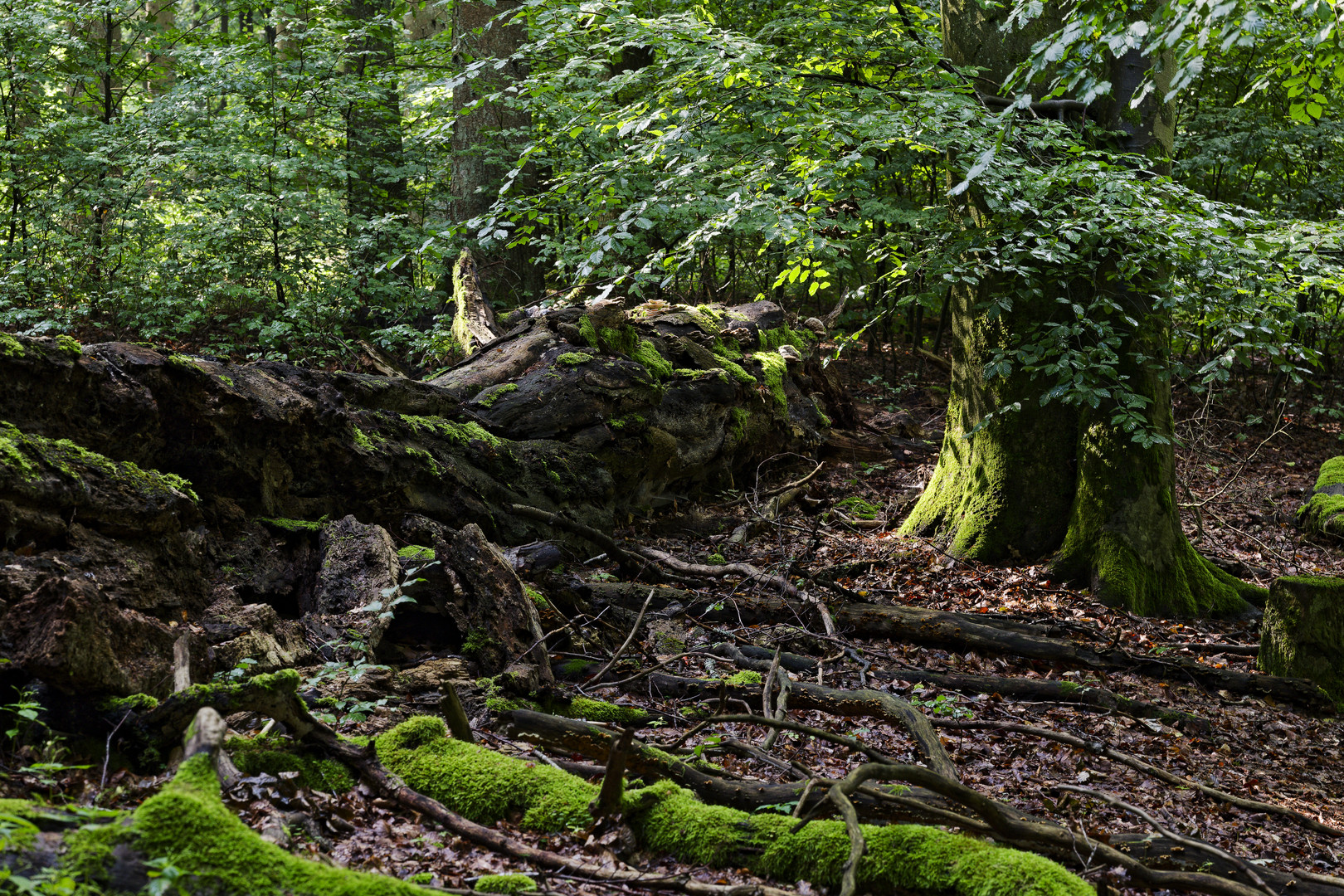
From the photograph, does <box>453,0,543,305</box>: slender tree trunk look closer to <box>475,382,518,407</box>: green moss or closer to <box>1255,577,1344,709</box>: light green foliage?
<box>475,382,518,407</box>: green moss

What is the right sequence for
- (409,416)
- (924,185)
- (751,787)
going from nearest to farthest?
(751,787), (409,416), (924,185)

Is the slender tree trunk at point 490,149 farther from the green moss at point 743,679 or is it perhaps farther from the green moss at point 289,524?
the green moss at point 743,679

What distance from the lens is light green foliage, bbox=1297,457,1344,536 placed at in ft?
29.2

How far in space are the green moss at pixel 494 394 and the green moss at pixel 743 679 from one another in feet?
11.0

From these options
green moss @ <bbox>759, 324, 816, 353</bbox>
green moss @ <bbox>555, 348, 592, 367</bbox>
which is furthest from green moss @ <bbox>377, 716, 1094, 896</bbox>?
green moss @ <bbox>759, 324, 816, 353</bbox>

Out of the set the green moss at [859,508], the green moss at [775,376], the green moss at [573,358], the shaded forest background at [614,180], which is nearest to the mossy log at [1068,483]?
the shaded forest background at [614,180]

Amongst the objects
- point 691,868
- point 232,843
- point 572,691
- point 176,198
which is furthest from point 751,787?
point 176,198

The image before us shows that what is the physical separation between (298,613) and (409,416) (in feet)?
6.37

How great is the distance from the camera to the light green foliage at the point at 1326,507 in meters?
8.91

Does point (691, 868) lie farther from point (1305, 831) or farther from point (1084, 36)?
point (1084, 36)

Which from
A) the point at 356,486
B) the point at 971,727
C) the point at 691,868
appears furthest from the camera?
the point at 356,486

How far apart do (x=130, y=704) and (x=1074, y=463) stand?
23.1 ft

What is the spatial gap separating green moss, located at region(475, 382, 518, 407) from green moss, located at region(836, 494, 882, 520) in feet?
12.5

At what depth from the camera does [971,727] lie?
4.06 metres
